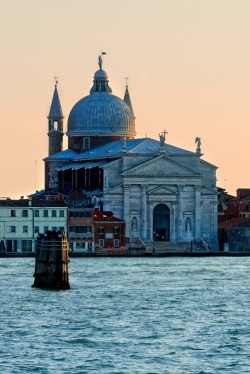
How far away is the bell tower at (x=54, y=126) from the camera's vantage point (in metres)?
151

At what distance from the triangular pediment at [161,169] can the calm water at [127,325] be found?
47.8 m

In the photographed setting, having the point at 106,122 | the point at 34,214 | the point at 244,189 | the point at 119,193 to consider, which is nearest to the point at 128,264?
the point at 34,214

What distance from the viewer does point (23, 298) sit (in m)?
63.2

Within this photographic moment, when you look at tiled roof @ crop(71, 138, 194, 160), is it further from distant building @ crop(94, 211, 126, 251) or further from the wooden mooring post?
the wooden mooring post

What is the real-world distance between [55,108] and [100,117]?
7610 millimetres

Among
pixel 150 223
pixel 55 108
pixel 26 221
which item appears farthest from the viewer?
pixel 55 108

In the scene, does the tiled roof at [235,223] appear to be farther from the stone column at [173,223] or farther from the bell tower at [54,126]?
the bell tower at [54,126]

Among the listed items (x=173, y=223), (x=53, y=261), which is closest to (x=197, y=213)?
(x=173, y=223)

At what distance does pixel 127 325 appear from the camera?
52906mm

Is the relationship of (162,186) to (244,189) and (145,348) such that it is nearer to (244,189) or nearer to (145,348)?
(244,189)

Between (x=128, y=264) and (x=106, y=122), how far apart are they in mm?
46830

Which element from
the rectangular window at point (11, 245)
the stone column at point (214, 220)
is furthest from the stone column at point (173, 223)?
the rectangular window at point (11, 245)

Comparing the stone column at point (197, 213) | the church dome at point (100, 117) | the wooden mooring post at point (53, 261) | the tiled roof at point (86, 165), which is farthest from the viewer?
the church dome at point (100, 117)

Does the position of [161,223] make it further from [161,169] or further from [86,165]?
[86,165]
